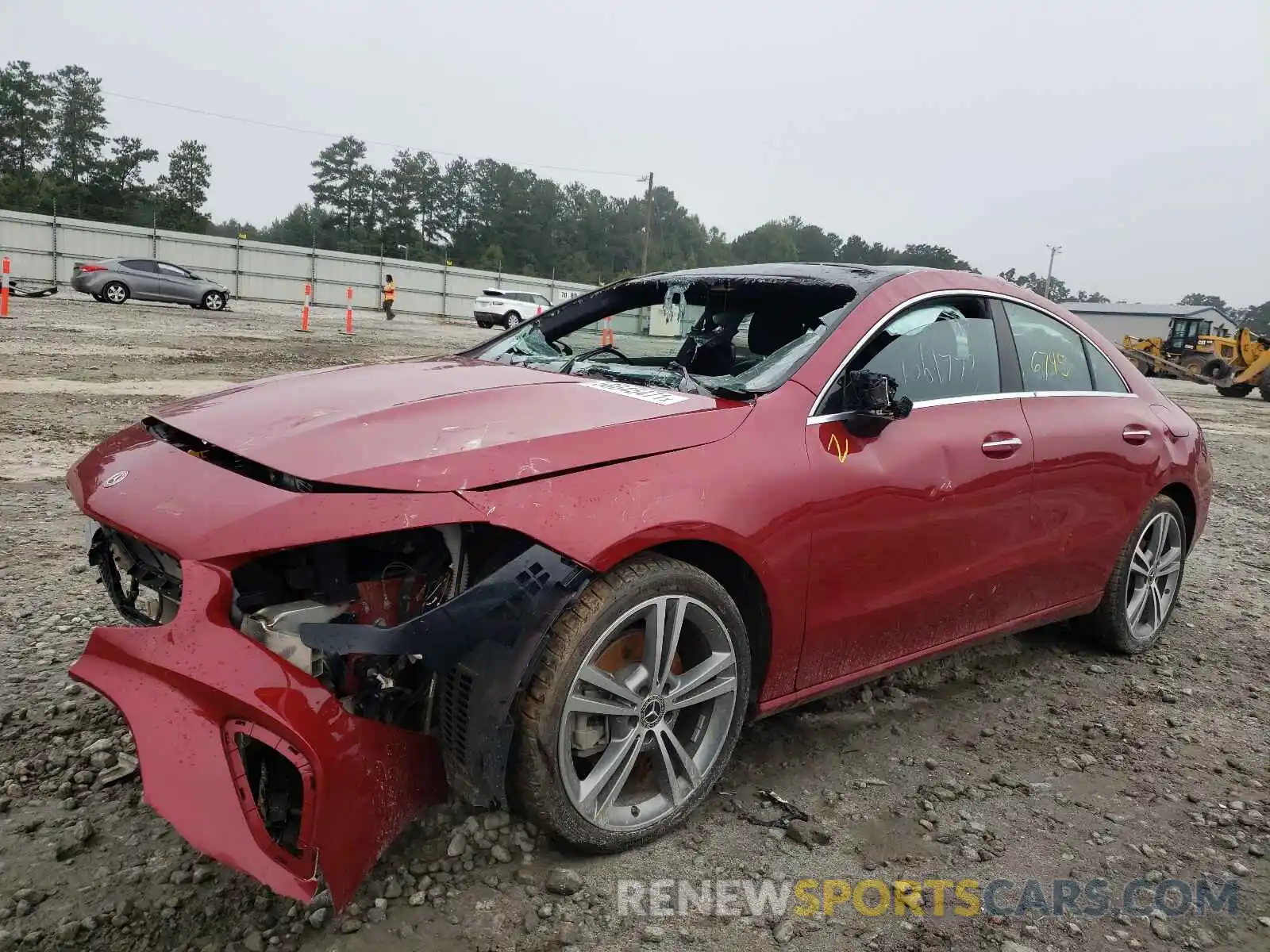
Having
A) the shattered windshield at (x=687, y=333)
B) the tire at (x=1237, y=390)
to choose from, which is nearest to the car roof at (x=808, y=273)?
the shattered windshield at (x=687, y=333)

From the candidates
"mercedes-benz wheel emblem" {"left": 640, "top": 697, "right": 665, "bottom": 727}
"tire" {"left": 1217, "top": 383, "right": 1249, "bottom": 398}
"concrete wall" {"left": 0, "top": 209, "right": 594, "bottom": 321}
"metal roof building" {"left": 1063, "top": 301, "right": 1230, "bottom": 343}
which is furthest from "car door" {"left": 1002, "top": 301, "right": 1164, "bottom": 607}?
"metal roof building" {"left": 1063, "top": 301, "right": 1230, "bottom": 343}

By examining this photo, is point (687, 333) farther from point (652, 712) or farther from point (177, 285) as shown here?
point (177, 285)

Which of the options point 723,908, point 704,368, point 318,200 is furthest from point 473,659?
point 318,200

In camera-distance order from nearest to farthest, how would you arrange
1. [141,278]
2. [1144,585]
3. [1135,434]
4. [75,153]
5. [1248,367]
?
1. [1135,434]
2. [1144,585]
3. [141,278]
4. [1248,367]
5. [75,153]

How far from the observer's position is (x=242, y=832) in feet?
5.49

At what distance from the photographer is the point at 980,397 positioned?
3.02 meters

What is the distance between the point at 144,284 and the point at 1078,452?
Answer: 23915 mm

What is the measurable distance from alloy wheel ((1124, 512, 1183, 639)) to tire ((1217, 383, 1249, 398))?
2411cm

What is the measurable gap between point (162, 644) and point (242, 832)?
425 millimetres

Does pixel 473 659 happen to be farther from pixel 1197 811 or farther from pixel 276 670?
pixel 1197 811

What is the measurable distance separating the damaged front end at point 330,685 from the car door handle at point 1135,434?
2.68m

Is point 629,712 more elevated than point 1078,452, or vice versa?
point 1078,452

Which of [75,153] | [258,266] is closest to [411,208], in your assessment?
[75,153]

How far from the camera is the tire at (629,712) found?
6.48 feet
